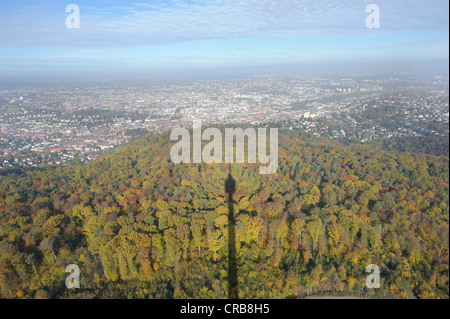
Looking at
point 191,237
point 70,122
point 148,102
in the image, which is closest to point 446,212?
point 191,237

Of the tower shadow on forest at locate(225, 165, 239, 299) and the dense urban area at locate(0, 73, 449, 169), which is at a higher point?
the dense urban area at locate(0, 73, 449, 169)

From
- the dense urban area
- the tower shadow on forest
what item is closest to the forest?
the tower shadow on forest

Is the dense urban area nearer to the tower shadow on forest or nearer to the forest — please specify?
the forest

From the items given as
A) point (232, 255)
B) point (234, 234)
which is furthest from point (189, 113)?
point (232, 255)

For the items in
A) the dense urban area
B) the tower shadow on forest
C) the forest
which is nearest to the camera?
the tower shadow on forest

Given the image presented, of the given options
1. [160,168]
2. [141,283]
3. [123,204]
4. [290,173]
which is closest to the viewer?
[141,283]

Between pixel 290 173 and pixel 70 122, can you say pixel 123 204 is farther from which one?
pixel 70 122
